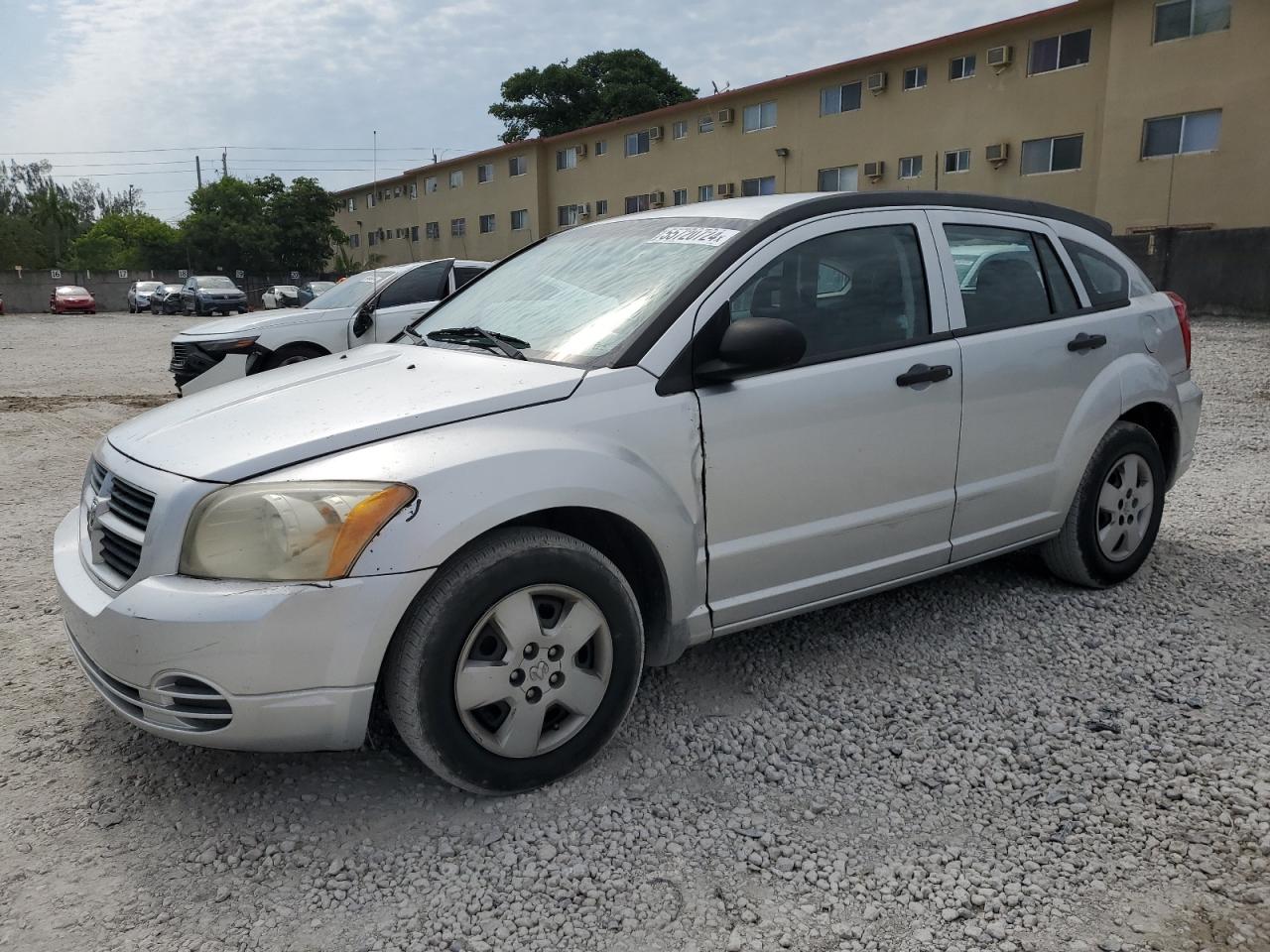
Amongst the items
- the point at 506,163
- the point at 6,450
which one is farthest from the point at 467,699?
the point at 506,163

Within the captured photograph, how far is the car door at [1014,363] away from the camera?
3713 mm

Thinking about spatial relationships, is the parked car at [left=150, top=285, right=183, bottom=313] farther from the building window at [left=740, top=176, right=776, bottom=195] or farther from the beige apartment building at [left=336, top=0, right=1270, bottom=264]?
the building window at [left=740, top=176, right=776, bottom=195]

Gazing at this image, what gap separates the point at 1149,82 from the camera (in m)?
22.5

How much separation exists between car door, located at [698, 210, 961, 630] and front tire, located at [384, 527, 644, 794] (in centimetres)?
46

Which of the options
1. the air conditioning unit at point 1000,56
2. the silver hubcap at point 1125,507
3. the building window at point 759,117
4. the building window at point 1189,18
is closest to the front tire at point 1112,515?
the silver hubcap at point 1125,507

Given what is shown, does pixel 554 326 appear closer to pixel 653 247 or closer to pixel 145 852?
pixel 653 247

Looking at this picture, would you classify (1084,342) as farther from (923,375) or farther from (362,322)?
(362,322)

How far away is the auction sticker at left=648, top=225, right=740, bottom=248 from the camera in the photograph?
331 centimetres

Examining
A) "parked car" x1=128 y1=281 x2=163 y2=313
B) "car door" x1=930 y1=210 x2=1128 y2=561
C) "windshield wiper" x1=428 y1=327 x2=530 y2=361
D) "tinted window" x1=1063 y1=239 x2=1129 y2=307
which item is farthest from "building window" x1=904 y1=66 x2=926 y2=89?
"parked car" x1=128 y1=281 x2=163 y2=313

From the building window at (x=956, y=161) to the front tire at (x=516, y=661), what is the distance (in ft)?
89.1

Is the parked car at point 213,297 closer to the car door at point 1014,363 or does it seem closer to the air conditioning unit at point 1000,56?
the air conditioning unit at point 1000,56

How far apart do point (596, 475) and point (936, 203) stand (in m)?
1.98

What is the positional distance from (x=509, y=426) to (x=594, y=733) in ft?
3.12

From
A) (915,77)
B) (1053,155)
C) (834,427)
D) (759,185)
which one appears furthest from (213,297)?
(834,427)
